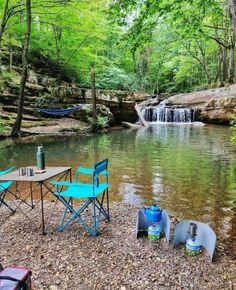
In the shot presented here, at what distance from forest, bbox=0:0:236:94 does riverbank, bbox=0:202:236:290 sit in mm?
2606

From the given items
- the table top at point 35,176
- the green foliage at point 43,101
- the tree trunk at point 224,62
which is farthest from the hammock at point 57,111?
the tree trunk at point 224,62

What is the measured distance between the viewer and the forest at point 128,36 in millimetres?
4392

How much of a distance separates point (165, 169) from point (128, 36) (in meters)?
2.97

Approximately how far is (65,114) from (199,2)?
31.8 feet

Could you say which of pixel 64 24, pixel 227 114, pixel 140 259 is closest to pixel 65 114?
pixel 64 24

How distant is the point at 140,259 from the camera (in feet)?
7.59

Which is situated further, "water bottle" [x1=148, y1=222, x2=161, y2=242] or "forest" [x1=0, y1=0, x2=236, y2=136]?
"forest" [x1=0, y1=0, x2=236, y2=136]

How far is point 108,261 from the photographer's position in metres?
2.29

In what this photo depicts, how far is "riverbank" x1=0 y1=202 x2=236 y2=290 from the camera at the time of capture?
204cm

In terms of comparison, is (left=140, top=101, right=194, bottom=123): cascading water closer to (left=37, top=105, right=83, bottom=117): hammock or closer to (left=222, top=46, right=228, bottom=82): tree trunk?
(left=222, top=46, right=228, bottom=82): tree trunk

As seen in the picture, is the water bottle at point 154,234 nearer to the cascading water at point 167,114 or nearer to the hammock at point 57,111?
the hammock at point 57,111

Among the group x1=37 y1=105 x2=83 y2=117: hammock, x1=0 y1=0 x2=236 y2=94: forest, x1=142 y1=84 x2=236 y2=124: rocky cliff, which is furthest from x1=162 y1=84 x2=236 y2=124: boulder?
x1=37 y1=105 x2=83 y2=117: hammock

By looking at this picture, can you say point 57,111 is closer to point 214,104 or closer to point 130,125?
point 130,125

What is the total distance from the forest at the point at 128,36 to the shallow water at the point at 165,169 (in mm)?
2349
